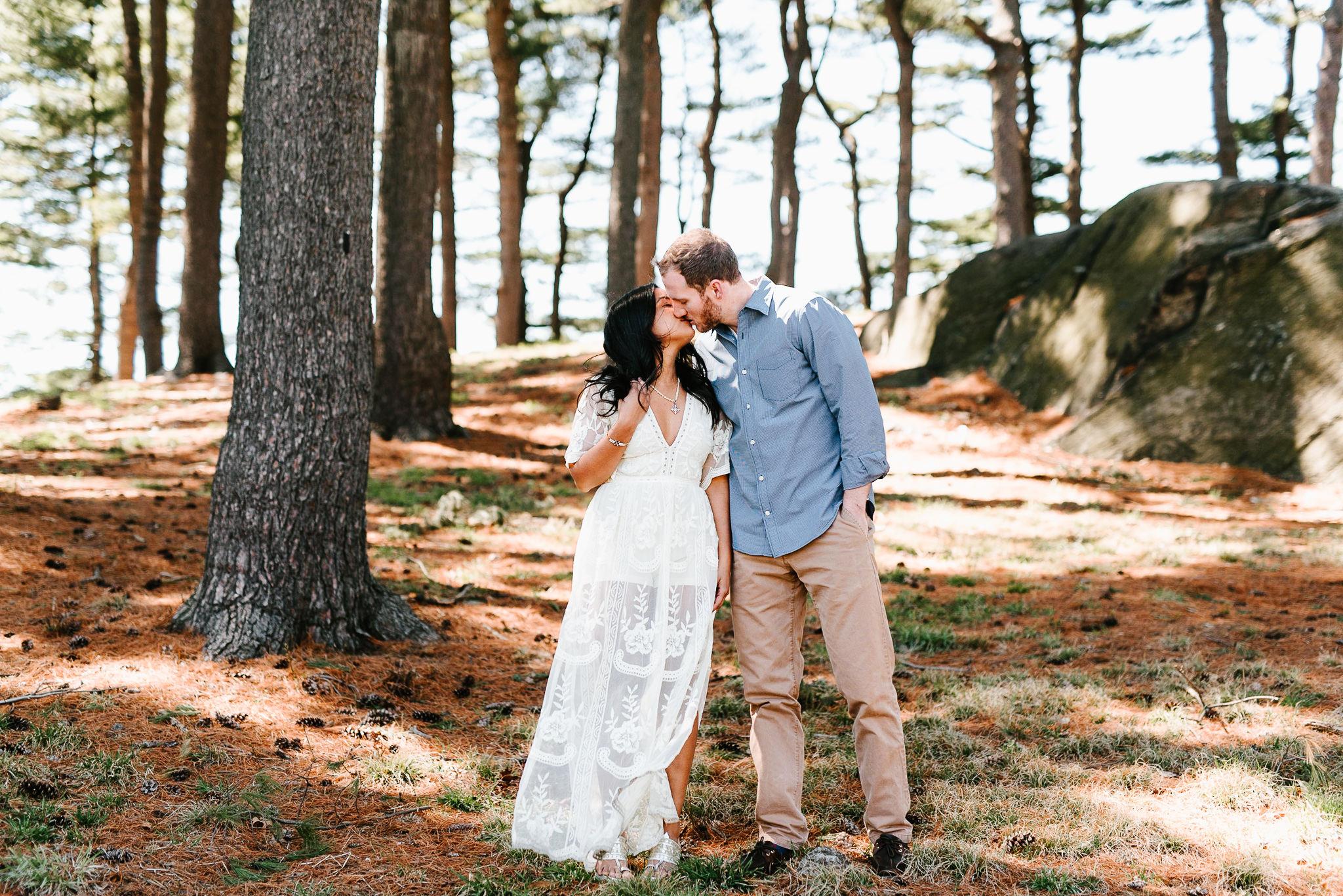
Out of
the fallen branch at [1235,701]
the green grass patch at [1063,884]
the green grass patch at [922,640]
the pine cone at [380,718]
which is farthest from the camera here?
the green grass patch at [922,640]

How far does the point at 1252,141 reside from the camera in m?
21.1

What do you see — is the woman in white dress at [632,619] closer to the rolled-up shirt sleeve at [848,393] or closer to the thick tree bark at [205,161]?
the rolled-up shirt sleeve at [848,393]

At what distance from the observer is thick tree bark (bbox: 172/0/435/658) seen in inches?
186

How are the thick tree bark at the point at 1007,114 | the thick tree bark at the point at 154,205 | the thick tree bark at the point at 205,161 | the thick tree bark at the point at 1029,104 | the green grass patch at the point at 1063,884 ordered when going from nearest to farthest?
the green grass patch at the point at 1063,884 → the thick tree bark at the point at 205,161 → the thick tree bark at the point at 1007,114 → the thick tree bark at the point at 154,205 → the thick tree bark at the point at 1029,104

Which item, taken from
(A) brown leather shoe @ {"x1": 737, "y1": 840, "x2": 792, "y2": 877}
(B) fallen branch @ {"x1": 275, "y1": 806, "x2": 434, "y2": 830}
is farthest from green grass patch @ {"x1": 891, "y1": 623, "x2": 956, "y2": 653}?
(B) fallen branch @ {"x1": 275, "y1": 806, "x2": 434, "y2": 830}

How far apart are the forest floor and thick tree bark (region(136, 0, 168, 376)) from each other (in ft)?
32.5

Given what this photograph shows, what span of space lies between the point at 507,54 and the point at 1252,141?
16.8m

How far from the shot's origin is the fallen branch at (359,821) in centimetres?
333

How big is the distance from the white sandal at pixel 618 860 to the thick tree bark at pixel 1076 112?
19998 mm

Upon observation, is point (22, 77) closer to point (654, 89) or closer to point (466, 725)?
point (654, 89)

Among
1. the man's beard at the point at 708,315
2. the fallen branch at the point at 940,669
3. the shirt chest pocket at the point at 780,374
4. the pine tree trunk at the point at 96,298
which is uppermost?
the pine tree trunk at the point at 96,298

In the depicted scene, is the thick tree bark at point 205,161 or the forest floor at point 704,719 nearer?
the forest floor at point 704,719

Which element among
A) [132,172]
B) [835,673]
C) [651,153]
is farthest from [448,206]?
[835,673]

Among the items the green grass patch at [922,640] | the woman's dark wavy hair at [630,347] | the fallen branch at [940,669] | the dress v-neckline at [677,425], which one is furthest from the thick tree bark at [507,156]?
the dress v-neckline at [677,425]
